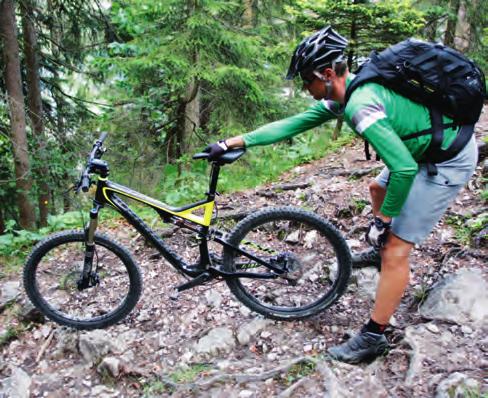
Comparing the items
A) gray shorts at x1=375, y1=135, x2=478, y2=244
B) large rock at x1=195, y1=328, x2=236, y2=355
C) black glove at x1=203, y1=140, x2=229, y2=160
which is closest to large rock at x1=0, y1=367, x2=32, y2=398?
large rock at x1=195, y1=328, x2=236, y2=355

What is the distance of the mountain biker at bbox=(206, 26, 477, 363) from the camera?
2469 millimetres

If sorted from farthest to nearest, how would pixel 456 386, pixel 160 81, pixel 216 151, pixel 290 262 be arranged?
1. pixel 160 81
2. pixel 290 262
3. pixel 216 151
4. pixel 456 386

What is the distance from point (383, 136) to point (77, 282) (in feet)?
9.51

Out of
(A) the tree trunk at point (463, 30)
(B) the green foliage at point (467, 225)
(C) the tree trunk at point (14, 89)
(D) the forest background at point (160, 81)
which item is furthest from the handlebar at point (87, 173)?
(A) the tree trunk at point (463, 30)

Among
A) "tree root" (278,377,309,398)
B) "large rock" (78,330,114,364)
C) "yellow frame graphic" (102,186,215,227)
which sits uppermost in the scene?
"yellow frame graphic" (102,186,215,227)

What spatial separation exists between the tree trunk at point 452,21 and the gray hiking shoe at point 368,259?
7.93 meters

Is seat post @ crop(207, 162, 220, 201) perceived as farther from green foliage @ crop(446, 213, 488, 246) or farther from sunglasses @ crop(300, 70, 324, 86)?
green foliage @ crop(446, 213, 488, 246)

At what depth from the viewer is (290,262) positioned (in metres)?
3.72

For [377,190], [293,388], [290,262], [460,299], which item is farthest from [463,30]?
[293,388]

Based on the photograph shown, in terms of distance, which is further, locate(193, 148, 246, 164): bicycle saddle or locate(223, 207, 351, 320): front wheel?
locate(223, 207, 351, 320): front wheel

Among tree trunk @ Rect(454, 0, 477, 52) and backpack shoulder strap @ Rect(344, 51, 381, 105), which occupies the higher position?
tree trunk @ Rect(454, 0, 477, 52)

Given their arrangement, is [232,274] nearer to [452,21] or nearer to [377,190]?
[377,190]

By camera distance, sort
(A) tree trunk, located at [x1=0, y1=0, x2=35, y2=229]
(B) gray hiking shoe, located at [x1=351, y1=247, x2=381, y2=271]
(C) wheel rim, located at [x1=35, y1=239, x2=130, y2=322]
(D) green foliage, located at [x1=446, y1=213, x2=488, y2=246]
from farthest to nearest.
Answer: (A) tree trunk, located at [x1=0, y1=0, x2=35, y2=229]
(D) green foliage, located at [x1=446, y1=213, x2=488, y2=246]
(B) gray hiking shoe, located at [x1=351, y1=247, x2=381, y2=271]
(C) wheel rim, located at [x1=35, y1=239, x2=130, y2=322]

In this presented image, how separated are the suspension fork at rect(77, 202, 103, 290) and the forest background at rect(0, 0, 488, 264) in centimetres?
199
